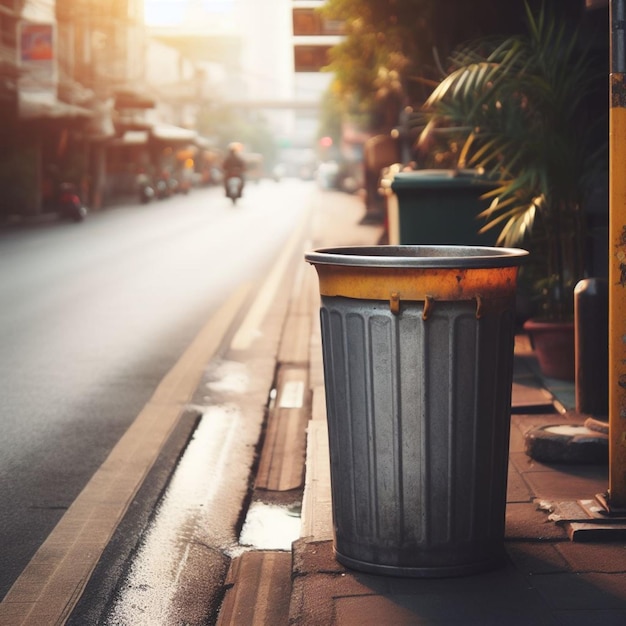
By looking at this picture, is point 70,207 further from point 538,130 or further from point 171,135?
point 171,135

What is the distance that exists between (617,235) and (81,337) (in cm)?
654

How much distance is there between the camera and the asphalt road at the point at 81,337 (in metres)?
5.25

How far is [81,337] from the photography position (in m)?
9.74

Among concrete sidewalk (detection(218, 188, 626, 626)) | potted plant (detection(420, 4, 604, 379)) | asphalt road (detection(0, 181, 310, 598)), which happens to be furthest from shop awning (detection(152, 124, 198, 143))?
concrete sidewalk (detection(218, 188, 626, 626))

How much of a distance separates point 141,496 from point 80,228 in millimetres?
22242

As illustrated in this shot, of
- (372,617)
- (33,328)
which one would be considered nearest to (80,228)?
(33,328)

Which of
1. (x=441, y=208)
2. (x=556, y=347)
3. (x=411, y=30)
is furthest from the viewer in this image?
(x=411, y=30)

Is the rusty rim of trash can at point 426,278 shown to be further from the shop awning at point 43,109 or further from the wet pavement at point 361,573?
the shop awning at point 43,109

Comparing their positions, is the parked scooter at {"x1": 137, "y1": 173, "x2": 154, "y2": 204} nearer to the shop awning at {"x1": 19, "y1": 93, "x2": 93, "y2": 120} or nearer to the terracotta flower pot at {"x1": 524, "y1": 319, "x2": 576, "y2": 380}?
the shop awning at {"x1": 19, "y1": 93, "x2": 93, "y2": 120}

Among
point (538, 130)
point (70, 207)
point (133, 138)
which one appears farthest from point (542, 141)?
point (133, 138)

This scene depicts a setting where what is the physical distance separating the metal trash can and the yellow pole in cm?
43

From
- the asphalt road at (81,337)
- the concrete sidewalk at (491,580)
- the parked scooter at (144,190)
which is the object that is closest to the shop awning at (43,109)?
the asphalt road at (81,337)

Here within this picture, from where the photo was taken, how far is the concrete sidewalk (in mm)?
3348

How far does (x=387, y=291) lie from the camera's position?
359 centimetres
